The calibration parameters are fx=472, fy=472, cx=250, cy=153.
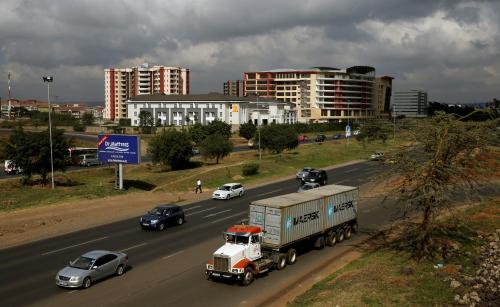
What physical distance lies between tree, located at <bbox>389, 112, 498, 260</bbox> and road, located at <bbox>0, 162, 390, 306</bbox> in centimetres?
443

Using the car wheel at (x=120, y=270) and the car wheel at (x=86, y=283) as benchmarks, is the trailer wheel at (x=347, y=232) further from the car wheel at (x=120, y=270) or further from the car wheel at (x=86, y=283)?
the car wheel at (x=86, y=283)

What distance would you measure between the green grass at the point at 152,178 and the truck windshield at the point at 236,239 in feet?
55.9

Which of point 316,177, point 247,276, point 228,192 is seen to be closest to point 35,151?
point 228,192

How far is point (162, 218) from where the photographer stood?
3622cm

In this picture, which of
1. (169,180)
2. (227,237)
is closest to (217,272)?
(227,237)

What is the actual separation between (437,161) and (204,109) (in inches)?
6077

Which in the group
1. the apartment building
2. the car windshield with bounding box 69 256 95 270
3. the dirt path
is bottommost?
the dirt path

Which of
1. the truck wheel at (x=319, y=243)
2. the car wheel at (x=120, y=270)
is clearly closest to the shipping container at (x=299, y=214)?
the truck wheel at (x=319, y=243)

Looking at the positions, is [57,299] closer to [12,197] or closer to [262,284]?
[262,284]

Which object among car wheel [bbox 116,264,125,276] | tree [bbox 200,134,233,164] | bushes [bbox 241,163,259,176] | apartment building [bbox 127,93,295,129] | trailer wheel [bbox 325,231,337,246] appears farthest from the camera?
apartment building [bbox 127,93,295,129]

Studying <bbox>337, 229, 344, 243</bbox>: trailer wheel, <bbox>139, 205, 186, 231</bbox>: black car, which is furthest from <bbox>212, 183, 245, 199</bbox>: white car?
<bbox>337, 229, 344, 243</bbox>: trailer wheel

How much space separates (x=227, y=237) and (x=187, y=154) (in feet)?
176

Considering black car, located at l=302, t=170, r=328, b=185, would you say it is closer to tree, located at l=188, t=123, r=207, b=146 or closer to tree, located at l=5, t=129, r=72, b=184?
tree, located at l=5, t=129, r=72, b=184

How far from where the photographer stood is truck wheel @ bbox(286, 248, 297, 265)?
2614 cm
